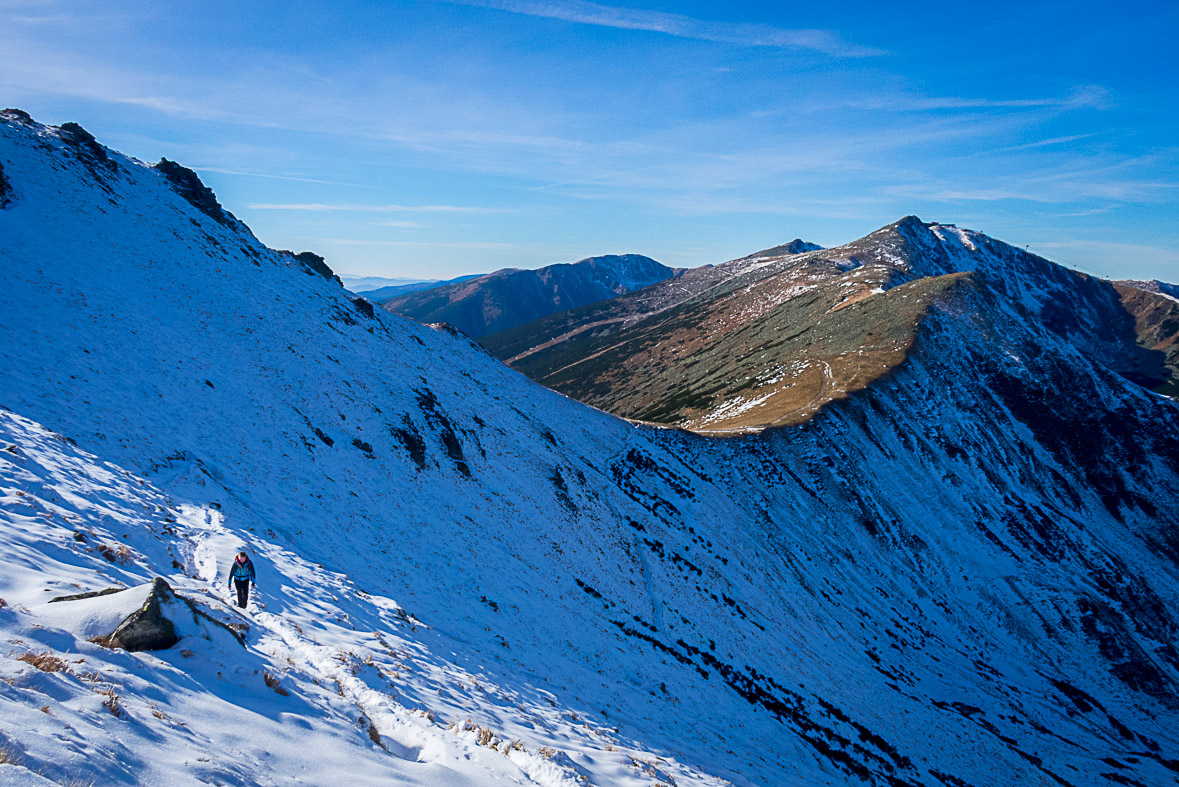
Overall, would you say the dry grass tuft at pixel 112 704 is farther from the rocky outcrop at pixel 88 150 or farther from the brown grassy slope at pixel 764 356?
the brown grassy slope at pixel 764 356

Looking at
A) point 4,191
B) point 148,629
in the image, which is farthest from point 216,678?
point 4,191

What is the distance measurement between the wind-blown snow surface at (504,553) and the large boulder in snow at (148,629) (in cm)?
49

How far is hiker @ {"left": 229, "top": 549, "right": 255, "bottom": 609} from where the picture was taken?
14711mm

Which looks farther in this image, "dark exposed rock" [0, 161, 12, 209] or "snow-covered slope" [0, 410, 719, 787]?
"dark exposed rock" [0, 161, 12, 209]

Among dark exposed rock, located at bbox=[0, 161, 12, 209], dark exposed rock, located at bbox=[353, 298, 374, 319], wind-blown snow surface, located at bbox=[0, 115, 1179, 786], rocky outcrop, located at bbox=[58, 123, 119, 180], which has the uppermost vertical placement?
rocky outcrop, located at bbox=[58, 123, 119, 180]

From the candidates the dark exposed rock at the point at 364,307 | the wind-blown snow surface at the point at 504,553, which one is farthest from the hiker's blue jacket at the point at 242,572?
the dark exposed rock at the point at 364,307

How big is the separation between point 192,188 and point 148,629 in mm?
53775

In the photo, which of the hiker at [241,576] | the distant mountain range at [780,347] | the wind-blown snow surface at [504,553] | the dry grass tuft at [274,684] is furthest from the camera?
the distant mountain range at [780,347]

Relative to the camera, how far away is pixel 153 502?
18.4 metres

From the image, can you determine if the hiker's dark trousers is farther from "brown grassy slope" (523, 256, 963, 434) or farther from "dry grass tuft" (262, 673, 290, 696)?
"brown grassy slope" (523, 256, 963, 434)

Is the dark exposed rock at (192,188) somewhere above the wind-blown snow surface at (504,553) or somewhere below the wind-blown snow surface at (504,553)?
above

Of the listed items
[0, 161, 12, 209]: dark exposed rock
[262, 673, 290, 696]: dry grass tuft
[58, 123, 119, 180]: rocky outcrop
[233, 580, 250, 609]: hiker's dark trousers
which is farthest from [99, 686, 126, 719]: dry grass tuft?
[58, 123, 119, 180]: rocky outcrop

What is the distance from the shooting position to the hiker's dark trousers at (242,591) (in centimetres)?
1474

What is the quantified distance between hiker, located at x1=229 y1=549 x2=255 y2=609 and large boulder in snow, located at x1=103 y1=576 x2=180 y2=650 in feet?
14.5
